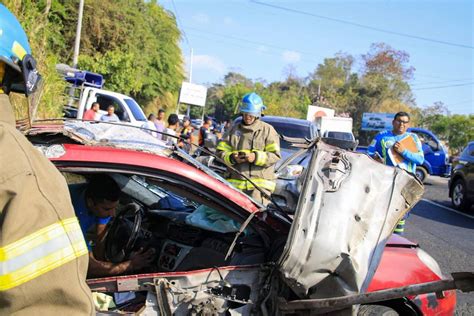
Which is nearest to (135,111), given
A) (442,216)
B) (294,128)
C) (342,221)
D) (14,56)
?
(294,128)

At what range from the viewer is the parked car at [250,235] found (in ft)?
6.84

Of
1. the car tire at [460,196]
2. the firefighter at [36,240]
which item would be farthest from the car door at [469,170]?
the firefighter at [36,240]

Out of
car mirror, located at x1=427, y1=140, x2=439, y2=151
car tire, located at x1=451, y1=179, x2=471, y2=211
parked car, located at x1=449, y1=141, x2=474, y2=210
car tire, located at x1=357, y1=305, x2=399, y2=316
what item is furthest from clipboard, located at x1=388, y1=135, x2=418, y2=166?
car mirror, located at x1=427, y1=140, x2=439, y2=151

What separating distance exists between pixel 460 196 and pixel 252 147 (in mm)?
7410

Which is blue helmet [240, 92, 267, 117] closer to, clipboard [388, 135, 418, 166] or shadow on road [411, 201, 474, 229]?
clipboard [388, 135, 418, 166]

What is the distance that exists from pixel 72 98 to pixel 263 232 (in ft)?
35.2

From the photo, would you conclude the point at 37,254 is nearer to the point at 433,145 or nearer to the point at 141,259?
the point at 141,259

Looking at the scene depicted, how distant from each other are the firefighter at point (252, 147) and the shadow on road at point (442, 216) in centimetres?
564

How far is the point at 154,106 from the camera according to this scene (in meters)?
29.3

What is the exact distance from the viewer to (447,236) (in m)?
7.21

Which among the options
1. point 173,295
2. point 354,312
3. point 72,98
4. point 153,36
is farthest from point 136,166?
point 153,36

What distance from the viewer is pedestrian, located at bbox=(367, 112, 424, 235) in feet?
16.3

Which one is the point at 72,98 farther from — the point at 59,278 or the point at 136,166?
the point at 59,278

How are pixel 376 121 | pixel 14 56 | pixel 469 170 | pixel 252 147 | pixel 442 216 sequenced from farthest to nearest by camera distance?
pixel 376 121
pixel 469 170
pixel 442 216
pixel 252 147
pixel 14 56
